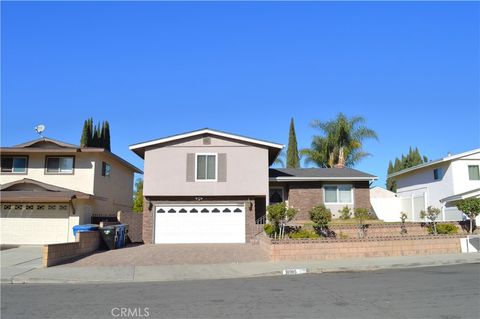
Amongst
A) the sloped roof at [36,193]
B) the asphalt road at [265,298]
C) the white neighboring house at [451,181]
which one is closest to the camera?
the asphalt road at [265,298]

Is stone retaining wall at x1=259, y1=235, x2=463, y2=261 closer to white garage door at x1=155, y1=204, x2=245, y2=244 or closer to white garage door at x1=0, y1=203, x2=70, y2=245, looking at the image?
white garage door at x1=155, y1=204, x2=245, y2=244

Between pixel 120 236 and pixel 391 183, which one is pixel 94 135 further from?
pixel 391 183

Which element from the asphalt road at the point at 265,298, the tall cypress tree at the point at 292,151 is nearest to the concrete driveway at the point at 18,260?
the asphalt road at the point at 265,298

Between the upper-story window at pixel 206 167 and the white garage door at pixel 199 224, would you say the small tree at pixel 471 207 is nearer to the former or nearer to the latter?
the white garage door at pixel 199 224

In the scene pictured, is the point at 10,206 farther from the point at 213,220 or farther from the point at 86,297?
the point at 86,297

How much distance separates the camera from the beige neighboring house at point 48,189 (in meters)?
23.5

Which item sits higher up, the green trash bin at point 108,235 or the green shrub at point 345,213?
the green shrub at point 345,213

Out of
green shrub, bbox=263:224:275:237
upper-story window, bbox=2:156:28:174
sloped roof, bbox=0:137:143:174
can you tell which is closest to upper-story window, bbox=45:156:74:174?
sloped roof, bbox=0:137:143:174

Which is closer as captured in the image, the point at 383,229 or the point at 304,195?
the point at 383,229

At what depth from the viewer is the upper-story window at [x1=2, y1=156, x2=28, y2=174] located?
2505 cm

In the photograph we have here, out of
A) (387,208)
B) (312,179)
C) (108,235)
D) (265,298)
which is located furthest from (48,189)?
(387,208)

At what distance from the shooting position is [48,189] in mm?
23469

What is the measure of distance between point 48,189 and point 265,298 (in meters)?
17.3

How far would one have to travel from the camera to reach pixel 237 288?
1127 cm
